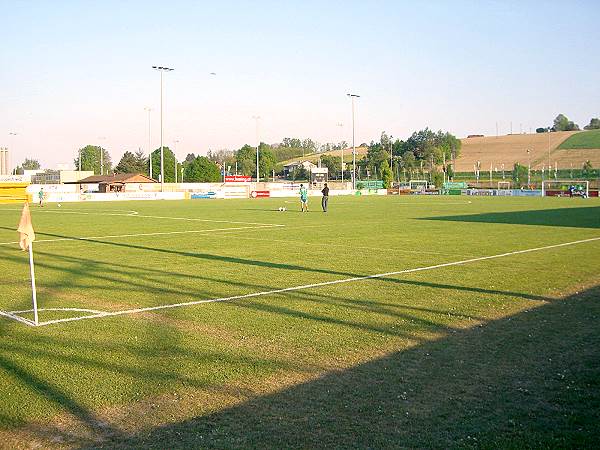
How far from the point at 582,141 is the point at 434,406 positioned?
169461 millimetres

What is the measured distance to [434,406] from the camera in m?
6.46

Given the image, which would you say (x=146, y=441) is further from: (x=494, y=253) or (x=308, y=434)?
(x=494, y=253)

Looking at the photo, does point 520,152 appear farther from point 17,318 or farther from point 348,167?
point 17,318

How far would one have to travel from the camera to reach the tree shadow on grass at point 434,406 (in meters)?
5.64

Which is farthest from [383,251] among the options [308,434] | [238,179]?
[238,179]

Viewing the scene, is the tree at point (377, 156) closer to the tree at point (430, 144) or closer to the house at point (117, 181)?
the tree at point (430, 144)

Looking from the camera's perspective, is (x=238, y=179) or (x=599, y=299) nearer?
(x=599, y=299)

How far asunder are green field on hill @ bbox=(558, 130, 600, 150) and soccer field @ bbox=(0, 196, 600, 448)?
15161 centimetres

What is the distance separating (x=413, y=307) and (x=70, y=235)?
61.7 feet

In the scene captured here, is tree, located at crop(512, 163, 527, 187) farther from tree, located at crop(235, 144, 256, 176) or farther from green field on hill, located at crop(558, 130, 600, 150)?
tree, located at crop(235, 144, 256, 176)

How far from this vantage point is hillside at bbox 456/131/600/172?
488 feet

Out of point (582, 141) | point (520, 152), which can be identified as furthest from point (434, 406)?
point (582, 141)

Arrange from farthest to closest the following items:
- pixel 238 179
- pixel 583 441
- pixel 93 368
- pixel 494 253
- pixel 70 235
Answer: pixel 238 179 < pixel 70 235 < pixel 494 253 < pixel 93 368 < pixel 583 441

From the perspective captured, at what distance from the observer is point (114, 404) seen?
21.4 feet
